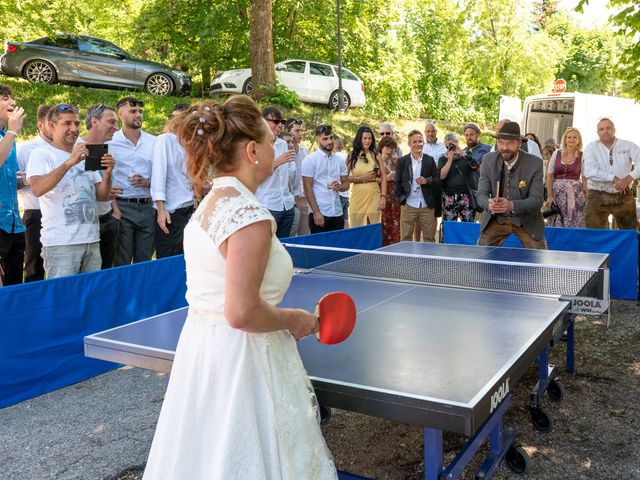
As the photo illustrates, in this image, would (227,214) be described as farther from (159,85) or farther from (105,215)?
(159,85)

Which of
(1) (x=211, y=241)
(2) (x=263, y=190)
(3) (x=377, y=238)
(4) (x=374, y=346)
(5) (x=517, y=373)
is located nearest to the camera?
(1) (x=211, y=241)

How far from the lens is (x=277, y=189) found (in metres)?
7.71

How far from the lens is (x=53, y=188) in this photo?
18.0ft

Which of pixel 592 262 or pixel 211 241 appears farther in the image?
pixel 592 262

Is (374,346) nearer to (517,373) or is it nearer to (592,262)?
(517,373)

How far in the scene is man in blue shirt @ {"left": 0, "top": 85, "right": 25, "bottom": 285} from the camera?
217 inches

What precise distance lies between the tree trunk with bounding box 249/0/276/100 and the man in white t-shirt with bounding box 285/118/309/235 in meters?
10.4

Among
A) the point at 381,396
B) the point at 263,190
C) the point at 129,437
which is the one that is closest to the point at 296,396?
the point at 381,396

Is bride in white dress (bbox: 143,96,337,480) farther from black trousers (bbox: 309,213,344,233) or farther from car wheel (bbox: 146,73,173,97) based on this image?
car wheel (bbox: 146,73,173,97)

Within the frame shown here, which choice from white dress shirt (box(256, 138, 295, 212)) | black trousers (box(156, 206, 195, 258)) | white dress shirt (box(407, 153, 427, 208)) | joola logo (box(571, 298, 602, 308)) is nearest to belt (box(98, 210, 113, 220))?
black trousers (box(156, 206, 195, 258))

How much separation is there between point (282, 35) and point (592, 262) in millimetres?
22015

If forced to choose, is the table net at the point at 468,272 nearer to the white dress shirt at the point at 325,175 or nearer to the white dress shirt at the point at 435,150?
the white dress shirt at the point at 325,175

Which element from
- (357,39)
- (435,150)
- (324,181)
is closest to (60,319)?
(324,181)

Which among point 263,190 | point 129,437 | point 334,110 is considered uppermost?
point 334,110
